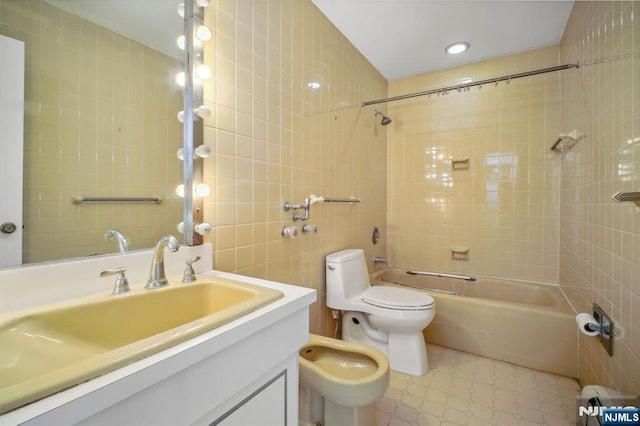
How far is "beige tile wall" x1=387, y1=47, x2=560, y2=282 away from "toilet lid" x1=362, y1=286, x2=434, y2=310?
0.97m

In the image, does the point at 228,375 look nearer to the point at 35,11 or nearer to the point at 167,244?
the point at 167,244

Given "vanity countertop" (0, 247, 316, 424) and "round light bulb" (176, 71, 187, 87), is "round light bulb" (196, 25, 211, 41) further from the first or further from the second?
"vanity countertop" (0, 247, 316, 424)

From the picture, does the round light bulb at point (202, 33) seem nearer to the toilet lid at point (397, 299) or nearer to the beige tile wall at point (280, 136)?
the beige tile wall at point (280, 136)

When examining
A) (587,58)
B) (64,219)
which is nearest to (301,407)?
(64,219)

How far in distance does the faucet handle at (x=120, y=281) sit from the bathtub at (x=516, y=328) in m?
1.86

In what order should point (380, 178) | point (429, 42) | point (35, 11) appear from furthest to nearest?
point (380, 178)
point (429, 42)
point (35, 11)

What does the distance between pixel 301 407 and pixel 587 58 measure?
7.72 ft

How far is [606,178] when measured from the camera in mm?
1260

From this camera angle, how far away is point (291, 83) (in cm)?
157

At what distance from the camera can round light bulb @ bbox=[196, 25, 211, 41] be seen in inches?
41.1

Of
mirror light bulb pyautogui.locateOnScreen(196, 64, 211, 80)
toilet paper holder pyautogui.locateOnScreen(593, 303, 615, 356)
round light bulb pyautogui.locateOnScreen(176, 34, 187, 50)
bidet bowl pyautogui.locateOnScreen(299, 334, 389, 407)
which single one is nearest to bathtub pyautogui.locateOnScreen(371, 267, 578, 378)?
toilet paper holder pyautogui.locateOnScreen(593, 303, 615, 356)

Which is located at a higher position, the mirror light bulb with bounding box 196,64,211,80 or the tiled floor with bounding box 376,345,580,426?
the mirror light bulb with bounding box 196,64,211,80

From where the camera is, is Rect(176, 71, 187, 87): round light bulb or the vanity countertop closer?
the vanity countertop

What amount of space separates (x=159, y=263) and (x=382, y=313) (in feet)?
4.23
